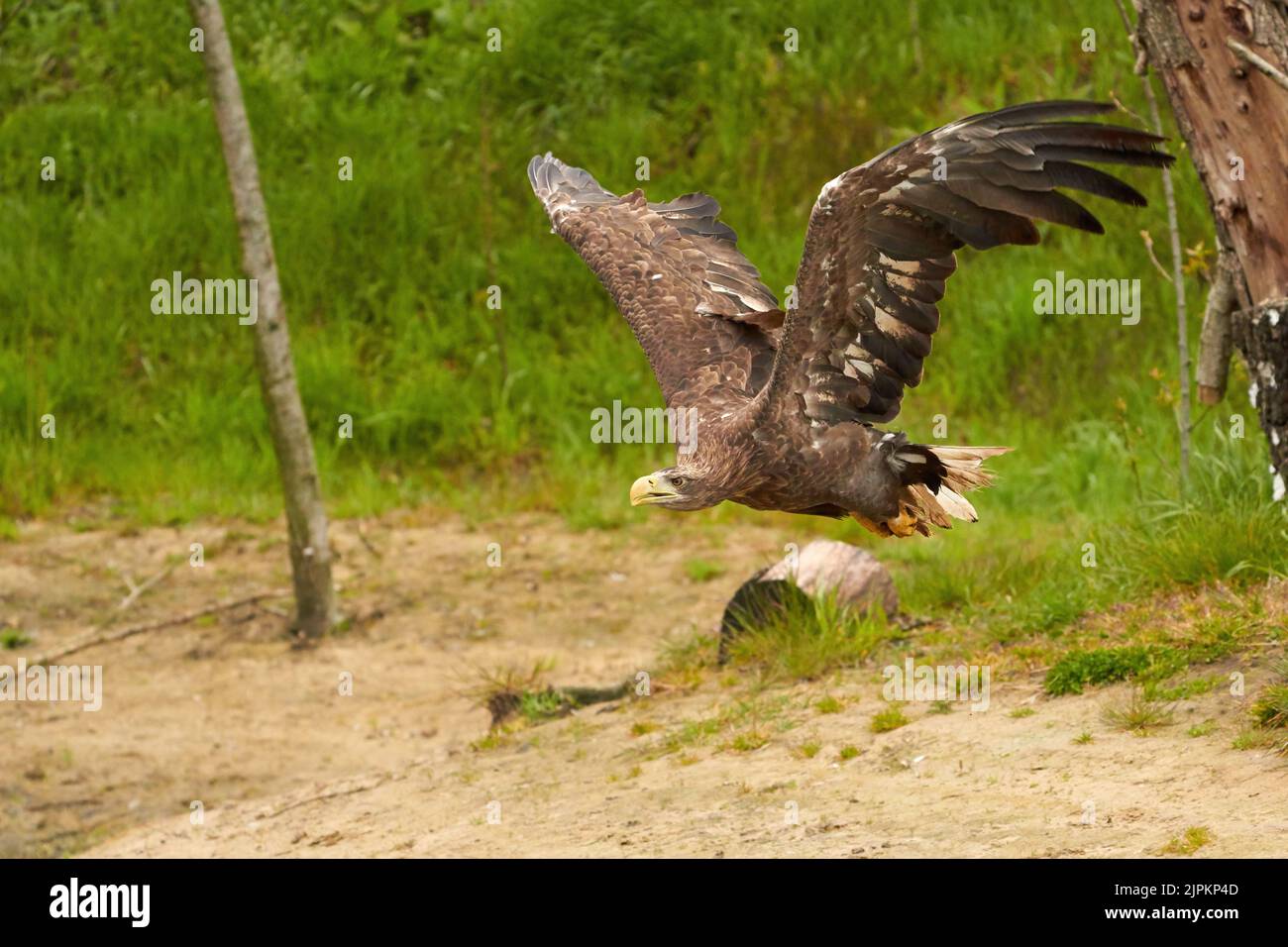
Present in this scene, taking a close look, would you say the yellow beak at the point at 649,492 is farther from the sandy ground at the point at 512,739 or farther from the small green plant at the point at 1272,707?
the small green plant at the point at 1272,707

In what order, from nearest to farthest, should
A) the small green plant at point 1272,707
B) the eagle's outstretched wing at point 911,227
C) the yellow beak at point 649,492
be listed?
the eagle's outstretched wing at point 911,227 → the yellow beak at point 649,492 → the small green plant at point 1272,707

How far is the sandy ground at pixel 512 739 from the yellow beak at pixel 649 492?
1.27 m

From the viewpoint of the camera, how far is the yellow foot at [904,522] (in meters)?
6.05

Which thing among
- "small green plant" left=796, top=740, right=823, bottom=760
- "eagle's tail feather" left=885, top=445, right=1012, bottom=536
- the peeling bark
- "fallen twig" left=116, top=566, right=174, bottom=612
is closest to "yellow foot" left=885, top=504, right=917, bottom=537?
"eagle's tail feather" left=885, top=445, right=1012, bottom=536

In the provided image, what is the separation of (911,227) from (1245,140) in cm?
142

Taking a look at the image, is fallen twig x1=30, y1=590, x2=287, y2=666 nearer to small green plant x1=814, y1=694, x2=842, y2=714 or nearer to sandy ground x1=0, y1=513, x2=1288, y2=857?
sandy ground x1=0, y1=513, x2=1288, y2=857

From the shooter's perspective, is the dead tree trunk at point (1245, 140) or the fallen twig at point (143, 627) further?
the fallen twig at point (143, 627)

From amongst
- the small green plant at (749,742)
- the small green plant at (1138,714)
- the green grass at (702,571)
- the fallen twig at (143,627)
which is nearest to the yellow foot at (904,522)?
the small green plant at (1138,714)

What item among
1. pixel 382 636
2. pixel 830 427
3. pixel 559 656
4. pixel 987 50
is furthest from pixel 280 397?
pixel 987 50

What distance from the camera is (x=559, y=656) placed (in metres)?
9.55

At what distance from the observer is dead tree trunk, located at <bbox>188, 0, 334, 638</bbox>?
31.4ft

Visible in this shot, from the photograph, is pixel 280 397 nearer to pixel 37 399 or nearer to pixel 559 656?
pixel 559 656

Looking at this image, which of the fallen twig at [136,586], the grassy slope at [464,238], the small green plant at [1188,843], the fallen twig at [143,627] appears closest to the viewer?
the small green plant at [1188,843]

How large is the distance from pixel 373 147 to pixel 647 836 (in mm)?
8595
